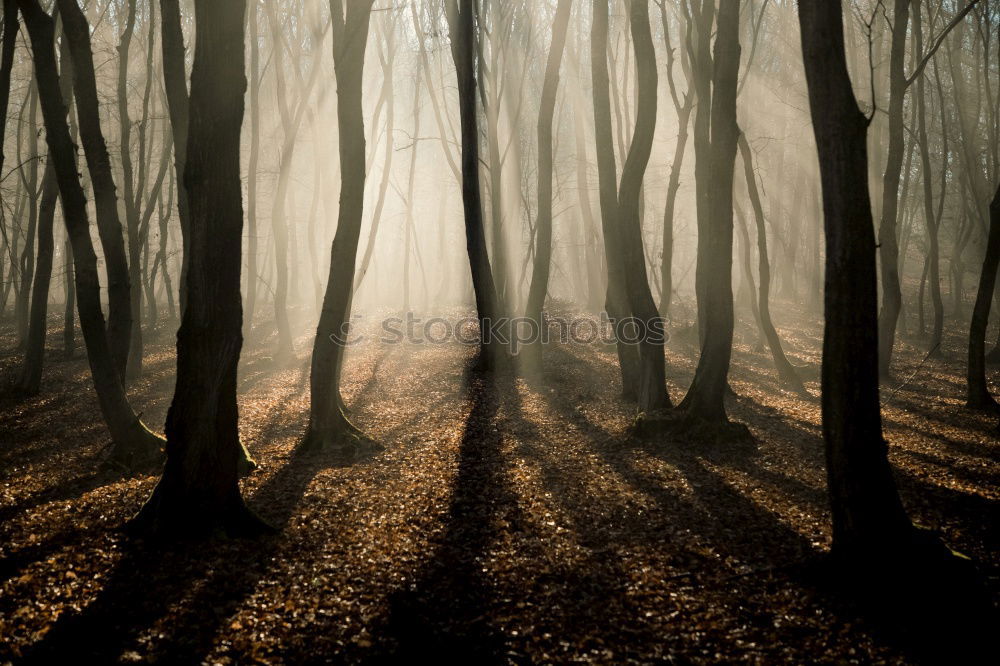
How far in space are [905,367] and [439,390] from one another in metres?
11.0

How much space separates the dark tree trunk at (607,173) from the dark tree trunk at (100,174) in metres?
6.68

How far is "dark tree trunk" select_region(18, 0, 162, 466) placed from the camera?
21.7ft

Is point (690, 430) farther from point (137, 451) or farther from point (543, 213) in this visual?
point (543, 213)

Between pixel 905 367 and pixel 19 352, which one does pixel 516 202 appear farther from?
pixel 19 352

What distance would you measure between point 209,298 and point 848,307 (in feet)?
13.8

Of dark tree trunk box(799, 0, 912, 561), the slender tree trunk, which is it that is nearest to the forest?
dark tree trunk box(799, 0, 912, 561)

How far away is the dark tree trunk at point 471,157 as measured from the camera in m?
10.0

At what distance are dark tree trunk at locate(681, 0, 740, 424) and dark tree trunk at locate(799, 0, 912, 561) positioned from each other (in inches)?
141

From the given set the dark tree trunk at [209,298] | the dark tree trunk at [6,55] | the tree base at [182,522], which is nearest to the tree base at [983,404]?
the tree base at [182,522]

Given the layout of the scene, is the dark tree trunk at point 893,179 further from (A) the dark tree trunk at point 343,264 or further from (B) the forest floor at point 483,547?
(A) the dark tree trunk at point 343,264

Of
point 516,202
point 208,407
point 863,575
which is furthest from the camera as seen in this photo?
point 516,202

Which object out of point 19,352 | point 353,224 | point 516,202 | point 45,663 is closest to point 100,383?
point 353,224

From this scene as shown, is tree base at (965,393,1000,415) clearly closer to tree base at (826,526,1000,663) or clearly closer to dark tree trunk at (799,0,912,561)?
tree base at (826,526,1000,663)

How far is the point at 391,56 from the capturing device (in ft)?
60.6
